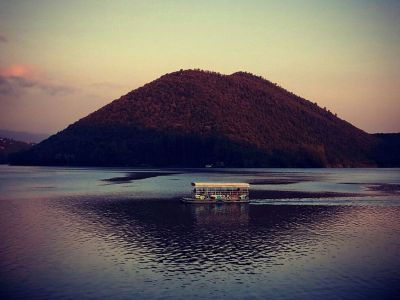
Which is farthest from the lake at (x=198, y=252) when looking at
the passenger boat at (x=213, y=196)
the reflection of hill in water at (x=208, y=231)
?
A: the passenger boat at (x=213, y=196)

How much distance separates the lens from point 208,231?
244 ft

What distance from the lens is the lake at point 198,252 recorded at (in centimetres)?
4394

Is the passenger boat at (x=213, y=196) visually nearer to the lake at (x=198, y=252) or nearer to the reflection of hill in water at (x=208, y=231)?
the reflection of hill in water at (x=208, y=231)

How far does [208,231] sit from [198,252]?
1590 cm

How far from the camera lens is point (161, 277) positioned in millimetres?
47406

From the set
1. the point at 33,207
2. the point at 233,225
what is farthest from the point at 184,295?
the point at 33,207

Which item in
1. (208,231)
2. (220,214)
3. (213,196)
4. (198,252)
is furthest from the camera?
(213,196)

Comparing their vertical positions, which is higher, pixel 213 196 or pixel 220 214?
pixel 213 196

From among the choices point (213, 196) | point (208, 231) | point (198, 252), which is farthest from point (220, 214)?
point (198, 252)

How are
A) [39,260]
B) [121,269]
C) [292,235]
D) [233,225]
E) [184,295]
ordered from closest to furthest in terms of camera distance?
[184,295] → [121,269] → [39,260] → [292,235] → [233,225]

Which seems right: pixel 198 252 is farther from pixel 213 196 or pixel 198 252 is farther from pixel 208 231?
pixel 213 196

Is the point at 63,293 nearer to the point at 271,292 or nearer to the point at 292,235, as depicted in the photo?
the point at 271,292

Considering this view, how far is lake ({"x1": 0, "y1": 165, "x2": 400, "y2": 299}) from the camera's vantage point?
4394 cm

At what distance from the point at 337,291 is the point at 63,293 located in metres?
27.2
